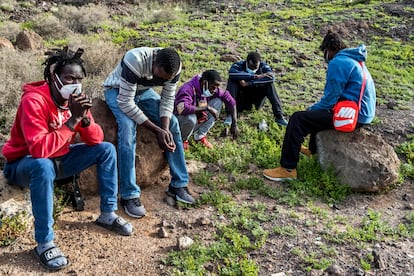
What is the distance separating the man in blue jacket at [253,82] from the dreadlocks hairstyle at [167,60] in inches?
97.6

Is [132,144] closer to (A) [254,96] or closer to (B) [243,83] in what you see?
(B) [243,83]

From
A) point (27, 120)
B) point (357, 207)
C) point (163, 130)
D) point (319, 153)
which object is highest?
point (27, 120)

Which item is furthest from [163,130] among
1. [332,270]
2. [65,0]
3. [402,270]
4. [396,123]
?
[65,0]

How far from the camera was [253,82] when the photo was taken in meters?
6.68

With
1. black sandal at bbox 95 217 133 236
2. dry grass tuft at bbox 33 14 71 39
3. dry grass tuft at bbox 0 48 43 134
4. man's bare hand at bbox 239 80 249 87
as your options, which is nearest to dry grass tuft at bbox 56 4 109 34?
dry grass tuft at bbox 33 14 71 39

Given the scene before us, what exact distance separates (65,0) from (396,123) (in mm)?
13440

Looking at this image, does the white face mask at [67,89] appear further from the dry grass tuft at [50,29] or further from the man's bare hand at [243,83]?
the dry grass tuft at [50,29]

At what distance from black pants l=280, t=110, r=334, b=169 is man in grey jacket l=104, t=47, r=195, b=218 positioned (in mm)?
1289

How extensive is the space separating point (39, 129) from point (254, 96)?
418 cm

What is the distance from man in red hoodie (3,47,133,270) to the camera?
3.24 meters

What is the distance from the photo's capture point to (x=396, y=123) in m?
6.74

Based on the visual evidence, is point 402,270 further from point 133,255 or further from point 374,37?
point 374,37

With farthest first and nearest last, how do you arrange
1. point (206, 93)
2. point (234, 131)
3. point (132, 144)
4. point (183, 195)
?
point (234, 131)
point (206, 93)
point (183, 195)
point (132, 144)

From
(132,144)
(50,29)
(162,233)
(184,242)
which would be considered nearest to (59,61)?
(132,144)
